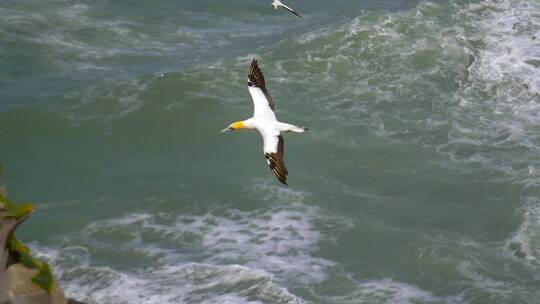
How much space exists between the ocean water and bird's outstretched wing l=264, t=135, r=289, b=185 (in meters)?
2.30

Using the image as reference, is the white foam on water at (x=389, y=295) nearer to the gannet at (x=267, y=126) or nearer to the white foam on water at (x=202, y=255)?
the white foam on water at (x=202, y=255)

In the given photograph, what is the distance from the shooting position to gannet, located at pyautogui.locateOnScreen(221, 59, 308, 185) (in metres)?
13.9

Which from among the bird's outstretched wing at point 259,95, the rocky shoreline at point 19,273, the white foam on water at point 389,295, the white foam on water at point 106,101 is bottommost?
the white foam on water at point 389,295

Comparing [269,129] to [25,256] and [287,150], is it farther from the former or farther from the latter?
[287,150]

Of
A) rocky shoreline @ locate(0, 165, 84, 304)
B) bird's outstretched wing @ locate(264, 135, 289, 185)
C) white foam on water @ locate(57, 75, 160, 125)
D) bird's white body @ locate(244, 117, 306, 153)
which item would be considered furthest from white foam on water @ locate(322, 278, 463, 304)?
white foam on water @ locate(57, 75, 160, 125)

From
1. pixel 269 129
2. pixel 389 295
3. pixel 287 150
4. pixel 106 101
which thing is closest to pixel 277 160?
pixel 269 129

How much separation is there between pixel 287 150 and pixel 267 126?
6.55m

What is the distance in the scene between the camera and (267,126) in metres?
14.9

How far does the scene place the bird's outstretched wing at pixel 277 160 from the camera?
524 inches

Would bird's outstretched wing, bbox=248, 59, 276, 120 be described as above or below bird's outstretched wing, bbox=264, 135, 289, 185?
above

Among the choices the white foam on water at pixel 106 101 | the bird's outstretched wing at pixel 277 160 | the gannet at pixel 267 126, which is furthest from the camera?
the white foam on water at pixel 106 101

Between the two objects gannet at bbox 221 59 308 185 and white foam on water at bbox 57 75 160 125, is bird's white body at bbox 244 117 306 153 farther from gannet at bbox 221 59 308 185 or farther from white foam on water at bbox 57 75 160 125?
white foam on water at bbox 57 75 160 125

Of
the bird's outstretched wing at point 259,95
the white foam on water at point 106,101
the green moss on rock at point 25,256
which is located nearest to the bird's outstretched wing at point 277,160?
the bird's outstretched wing at point 259,95

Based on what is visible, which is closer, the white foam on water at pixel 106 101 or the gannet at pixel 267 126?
the gannet at pixel 267 126
